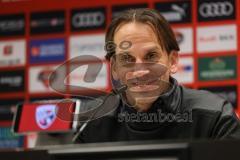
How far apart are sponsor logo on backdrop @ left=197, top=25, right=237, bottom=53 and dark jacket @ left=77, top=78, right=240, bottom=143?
2781 millimetres

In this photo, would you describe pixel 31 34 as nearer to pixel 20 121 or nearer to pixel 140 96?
pixel 20 121

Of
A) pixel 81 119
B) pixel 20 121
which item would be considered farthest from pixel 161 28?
pixel 20 121

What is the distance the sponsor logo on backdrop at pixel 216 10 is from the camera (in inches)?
156

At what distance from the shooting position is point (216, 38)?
157 inches

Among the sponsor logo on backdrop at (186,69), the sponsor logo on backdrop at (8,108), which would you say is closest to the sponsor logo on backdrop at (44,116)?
the sponsor logo on backdrop at (186,69)

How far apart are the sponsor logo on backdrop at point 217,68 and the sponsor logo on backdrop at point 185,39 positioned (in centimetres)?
13

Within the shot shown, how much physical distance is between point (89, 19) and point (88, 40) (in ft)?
0.64

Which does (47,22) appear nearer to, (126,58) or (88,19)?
(88,19)

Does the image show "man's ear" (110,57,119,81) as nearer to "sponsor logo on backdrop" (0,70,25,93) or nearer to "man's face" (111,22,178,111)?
"man's face" (111,22,178,111)

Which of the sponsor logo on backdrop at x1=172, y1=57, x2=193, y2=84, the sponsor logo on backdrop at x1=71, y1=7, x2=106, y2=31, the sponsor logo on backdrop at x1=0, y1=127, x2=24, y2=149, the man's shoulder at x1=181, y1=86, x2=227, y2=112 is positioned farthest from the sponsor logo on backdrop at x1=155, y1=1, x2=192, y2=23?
the man's shoulder at x1=181, y1=86, x2=227, y2=112

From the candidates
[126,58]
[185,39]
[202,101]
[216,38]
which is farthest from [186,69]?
[126,58]

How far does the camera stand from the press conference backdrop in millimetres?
3967

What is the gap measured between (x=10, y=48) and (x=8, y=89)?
38 centimetres

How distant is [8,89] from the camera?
4.56 metres
